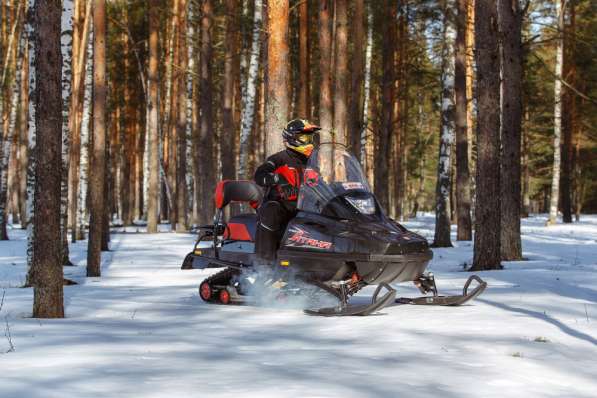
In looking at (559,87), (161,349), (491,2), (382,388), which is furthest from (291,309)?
(559,87)

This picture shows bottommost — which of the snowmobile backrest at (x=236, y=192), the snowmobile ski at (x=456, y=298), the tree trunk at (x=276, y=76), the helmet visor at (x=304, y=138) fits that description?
the snowmobile ski at (x=456, y=298)

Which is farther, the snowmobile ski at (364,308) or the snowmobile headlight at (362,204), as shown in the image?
the snowmobile headlight at (362,204)

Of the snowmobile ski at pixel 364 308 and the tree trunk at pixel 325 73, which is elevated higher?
the tree trunk at pixel 325 73

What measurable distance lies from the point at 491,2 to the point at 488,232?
351 cm

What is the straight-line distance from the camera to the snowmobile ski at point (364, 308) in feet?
26.1

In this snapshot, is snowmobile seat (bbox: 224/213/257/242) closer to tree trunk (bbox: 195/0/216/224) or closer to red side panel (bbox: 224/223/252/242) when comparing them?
red side panel (bbox: 224/223/252/242)

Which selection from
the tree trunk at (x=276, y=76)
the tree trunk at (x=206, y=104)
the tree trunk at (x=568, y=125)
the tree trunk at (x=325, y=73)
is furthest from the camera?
the tree trunk at (x=568, y=125)

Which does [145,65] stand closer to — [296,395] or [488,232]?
[488,232]

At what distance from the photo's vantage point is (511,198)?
14.4 metres

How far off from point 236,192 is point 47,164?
99.2 inches

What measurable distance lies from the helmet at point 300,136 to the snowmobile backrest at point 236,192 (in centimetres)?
74

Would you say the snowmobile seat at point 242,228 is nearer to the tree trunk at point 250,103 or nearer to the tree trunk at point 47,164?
the tree trunk at point 47,164

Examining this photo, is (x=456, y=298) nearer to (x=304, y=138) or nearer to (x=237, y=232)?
(x=304, y=138)

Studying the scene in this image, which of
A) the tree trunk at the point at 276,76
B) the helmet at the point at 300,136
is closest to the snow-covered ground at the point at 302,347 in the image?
the helmet at the point at 300,136
